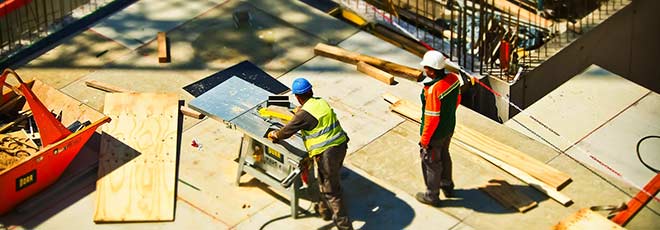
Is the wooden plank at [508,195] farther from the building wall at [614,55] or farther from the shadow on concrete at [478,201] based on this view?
the building wall at [614,55]

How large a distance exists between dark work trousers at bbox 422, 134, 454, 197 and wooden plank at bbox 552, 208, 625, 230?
139 centimetres

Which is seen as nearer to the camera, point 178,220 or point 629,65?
point 178,220

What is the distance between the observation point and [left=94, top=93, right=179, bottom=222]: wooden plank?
1320 centimetres

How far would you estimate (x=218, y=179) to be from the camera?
1384cm

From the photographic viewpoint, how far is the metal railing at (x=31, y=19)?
1708 centimetres

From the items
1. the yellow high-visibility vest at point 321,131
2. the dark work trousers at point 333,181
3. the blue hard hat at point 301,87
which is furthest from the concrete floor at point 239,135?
the blue hard hat at point 301,87

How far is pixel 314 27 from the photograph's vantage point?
17422 mm

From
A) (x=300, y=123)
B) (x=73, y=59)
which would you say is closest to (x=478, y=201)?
(x=300, y=123)

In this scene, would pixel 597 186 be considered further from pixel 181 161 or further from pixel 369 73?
pixel 181 161

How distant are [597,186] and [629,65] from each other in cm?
623

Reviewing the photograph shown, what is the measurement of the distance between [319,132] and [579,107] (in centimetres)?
494

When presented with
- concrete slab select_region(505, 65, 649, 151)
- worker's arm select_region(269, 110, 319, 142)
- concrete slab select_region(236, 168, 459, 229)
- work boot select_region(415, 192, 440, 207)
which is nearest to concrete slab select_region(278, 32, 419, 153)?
concrete slab select_region(236, 168, 459, 229)

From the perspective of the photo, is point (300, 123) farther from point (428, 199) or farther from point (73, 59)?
point (73, 59)

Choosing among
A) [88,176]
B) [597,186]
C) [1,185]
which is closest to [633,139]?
[597,186]
